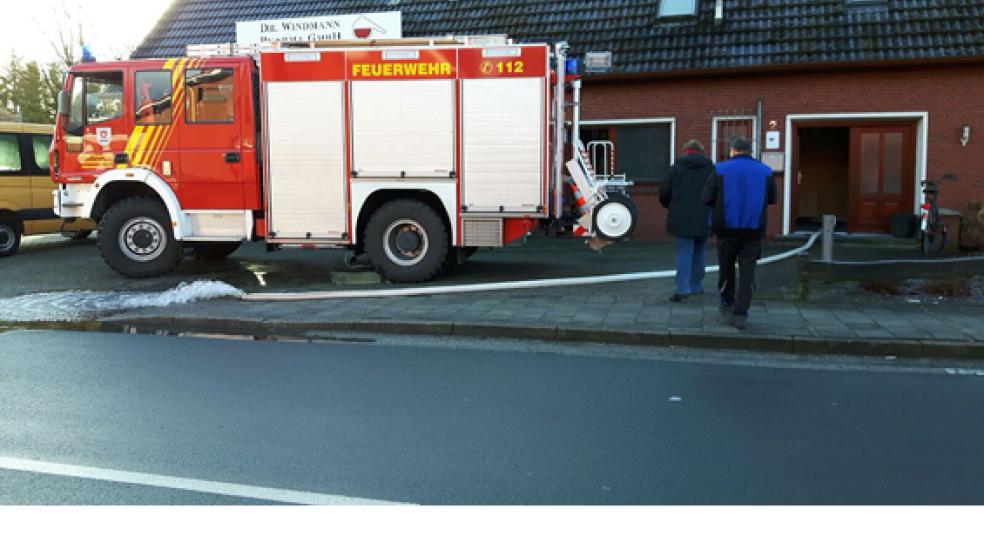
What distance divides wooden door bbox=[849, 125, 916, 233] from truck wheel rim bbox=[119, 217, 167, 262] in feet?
38.8

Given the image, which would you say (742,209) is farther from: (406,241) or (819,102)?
(819,102)

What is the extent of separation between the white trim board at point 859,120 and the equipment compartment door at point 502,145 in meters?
6.79

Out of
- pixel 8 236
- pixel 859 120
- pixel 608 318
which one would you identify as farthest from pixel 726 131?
pixel 8 236

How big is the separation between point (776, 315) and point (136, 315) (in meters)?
6.73

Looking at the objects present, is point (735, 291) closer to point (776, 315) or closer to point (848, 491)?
point (776, 315)

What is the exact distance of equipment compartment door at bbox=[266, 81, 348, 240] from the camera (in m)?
10.9

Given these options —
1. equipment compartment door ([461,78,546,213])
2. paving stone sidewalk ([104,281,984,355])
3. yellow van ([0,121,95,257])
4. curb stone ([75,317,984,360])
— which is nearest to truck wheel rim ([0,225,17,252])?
yellow van ([0,121,95,257])

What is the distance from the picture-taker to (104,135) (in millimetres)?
11305

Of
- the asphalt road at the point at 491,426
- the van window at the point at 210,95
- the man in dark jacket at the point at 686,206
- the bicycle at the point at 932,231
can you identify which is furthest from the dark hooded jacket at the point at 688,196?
the van window at the point at 210,95

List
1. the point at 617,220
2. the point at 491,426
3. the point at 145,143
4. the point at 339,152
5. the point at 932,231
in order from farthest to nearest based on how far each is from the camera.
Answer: the point at 932,231
the point at 145,143
the point at 339,152
the point at 617,220
the point at 491,426

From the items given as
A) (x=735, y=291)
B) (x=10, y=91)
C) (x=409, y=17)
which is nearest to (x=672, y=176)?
(x=735, y=291)

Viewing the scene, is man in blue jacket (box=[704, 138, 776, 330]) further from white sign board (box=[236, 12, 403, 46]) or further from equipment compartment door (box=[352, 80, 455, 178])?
white sign board (box=[236, 12, 403, 46])

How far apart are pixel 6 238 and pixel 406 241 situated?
8229 mm

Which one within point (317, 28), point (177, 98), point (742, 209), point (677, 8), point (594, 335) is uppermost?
point (677, 8)
